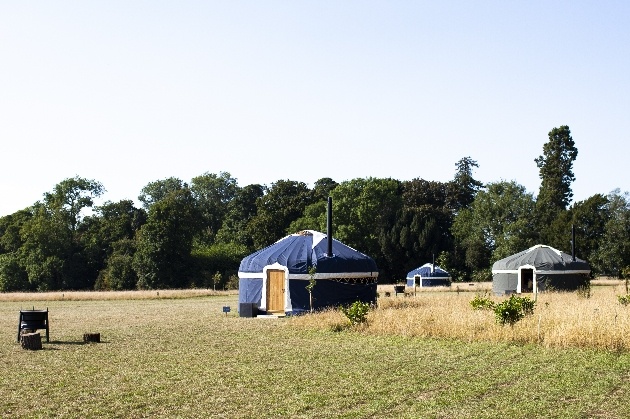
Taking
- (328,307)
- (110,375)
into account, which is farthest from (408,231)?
(110,375)

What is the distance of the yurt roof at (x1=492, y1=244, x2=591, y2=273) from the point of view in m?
37.2

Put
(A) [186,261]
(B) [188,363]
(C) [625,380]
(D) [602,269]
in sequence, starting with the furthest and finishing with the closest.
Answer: (A) [186,261] < (D) [602,269] < (B) [188,363] < (C) [625,380]

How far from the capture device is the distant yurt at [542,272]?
122ft

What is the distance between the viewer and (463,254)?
66.2 metres

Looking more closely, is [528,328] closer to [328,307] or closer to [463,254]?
[328,307]

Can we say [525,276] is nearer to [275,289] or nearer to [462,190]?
[275,289]

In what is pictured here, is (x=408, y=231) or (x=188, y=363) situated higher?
(x=408, y=231)

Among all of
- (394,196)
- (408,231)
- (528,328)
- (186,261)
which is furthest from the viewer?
(394,196)

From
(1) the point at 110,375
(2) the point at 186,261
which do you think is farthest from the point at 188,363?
(2) the point at 186,261

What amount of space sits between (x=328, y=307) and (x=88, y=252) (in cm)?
4508

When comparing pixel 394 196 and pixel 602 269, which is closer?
pixel 602 269

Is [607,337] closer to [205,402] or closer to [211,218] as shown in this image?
[205,402]

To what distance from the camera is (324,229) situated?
62.6 metres

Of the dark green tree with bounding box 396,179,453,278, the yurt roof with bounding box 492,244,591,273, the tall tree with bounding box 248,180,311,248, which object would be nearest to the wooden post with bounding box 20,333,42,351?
the yurt roof with bounding box 492,244,591,273
